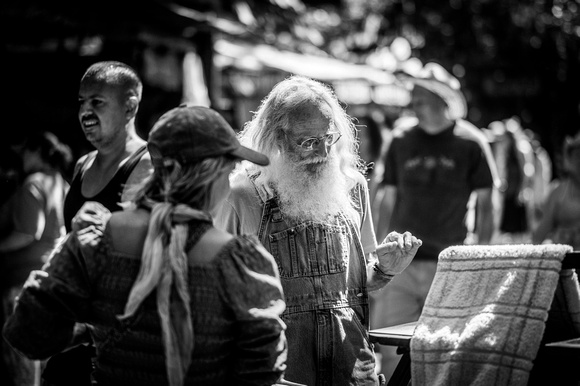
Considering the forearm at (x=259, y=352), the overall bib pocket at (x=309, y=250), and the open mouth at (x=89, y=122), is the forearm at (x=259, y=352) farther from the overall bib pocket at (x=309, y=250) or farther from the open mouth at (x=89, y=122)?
the open mouth at (x=89, y=122)

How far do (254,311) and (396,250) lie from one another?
113cm

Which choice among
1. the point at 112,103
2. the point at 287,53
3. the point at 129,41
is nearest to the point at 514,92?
the point at 287,53

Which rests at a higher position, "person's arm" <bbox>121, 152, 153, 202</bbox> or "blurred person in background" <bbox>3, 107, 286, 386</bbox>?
"person's arm" <bbox>121, 152, 153, 202</bbox>

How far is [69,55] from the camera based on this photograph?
8.67 m

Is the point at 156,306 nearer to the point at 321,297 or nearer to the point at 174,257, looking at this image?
the point at 174,257

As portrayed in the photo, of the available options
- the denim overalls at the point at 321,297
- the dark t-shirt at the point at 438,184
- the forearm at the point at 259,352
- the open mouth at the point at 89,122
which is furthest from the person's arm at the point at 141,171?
the dark t-shirt at the point at 438,184

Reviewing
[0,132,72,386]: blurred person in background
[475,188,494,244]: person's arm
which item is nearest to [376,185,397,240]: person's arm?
[475,188,494,244]: person's arm

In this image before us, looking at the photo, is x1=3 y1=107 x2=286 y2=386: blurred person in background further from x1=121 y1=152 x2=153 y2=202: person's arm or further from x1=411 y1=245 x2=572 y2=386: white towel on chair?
x1=121 y1=152 x2=153 y2=202: person's arm

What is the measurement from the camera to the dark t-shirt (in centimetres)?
639

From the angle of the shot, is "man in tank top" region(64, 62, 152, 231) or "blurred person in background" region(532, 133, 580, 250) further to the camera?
"blurred person in background" region(532, 133, 580, 250)

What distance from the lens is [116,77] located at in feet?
14.5

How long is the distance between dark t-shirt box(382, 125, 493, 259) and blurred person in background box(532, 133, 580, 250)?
153 centimetres

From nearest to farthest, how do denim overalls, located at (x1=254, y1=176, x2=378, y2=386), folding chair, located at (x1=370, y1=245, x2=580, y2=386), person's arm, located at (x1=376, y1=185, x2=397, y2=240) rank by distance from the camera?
folding chair, located at (x1=370, y1=245, x2=580, y2=386)
denim overalls, located at (x1=254, y1=176, x2=378, y2=386)
person's arm, located at (x1=376, y1=185, x2=397, y2=240)

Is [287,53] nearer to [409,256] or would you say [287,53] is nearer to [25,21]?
[25,21]
